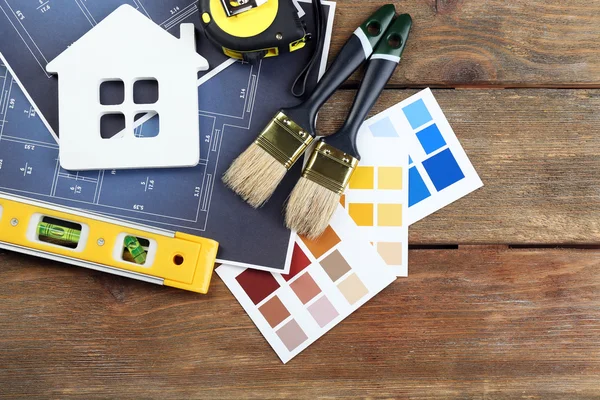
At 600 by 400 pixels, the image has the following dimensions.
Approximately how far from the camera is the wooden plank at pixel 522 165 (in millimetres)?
844

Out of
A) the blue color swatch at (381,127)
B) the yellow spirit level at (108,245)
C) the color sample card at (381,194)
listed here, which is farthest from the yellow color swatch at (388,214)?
the yellow spirit level at (108,245)

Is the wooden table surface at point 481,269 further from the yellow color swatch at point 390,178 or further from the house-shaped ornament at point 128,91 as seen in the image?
the house-shaped ornament at point 128,91

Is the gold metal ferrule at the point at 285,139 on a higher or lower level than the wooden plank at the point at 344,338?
higher

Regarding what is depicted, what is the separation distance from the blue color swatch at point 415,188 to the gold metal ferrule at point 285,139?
0.55 ft

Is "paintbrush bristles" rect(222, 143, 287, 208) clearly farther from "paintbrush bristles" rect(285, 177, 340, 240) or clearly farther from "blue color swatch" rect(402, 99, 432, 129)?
"blue color swatch" rect(402, 99, 432, 129)

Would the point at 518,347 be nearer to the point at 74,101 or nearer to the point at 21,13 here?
the point at 74,101

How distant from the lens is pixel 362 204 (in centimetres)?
83

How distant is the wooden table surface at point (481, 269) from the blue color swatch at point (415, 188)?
36 millimetres

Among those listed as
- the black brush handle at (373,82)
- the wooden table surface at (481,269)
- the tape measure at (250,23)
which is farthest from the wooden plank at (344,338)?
the tape measure at (250,23)

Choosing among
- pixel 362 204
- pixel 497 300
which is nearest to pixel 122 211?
pixel 362 204

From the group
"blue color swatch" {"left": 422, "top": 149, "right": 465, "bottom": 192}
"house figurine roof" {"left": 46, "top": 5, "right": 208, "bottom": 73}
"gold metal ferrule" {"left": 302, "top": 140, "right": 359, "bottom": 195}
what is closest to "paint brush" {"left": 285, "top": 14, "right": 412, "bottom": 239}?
"gold metal ferrule" {"left": 302, "top": 140, "right": 359, "bottom": 195}

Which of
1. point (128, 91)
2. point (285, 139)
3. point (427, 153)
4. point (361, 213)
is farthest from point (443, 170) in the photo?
point (128, 91)

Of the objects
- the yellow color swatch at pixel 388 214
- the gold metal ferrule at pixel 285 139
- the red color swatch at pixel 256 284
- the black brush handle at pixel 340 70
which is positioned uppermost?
the black brush handle at pixel 340 70

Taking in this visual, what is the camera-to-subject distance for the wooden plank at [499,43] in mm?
841
